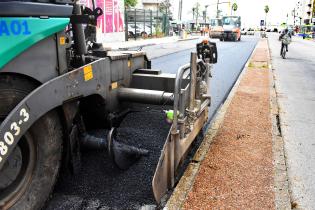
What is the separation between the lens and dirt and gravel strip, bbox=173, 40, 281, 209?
12.5 feet

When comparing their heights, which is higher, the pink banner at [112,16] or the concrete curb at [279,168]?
the pink banner at [112,16]

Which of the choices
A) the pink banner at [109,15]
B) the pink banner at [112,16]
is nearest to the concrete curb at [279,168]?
the pink banner at [112,16]

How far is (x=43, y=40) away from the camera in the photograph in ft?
9.83

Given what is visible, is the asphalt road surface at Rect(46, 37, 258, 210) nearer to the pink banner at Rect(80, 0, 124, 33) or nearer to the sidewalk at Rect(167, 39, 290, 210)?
the sidewalk at Rect(167, 39, 290, 210)

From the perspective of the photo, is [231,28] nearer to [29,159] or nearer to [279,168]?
[279,168]

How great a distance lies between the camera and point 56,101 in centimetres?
309

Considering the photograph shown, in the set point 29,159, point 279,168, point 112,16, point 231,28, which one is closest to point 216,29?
point 231,28

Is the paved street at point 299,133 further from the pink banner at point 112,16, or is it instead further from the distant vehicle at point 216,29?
the distant vehicle at point 216,29

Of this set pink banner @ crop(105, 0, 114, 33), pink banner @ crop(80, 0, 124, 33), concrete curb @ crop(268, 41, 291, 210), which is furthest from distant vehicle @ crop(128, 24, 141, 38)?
concrete curb @ crop(268, 41, 291, 210)

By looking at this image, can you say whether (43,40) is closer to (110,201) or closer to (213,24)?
(110,201)

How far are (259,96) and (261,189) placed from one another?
576cm

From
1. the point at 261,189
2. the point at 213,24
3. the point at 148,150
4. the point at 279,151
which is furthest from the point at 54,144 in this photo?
the point at 213,24

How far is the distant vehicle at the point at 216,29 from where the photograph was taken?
141ft

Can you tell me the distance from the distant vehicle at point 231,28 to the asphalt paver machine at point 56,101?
127ft
